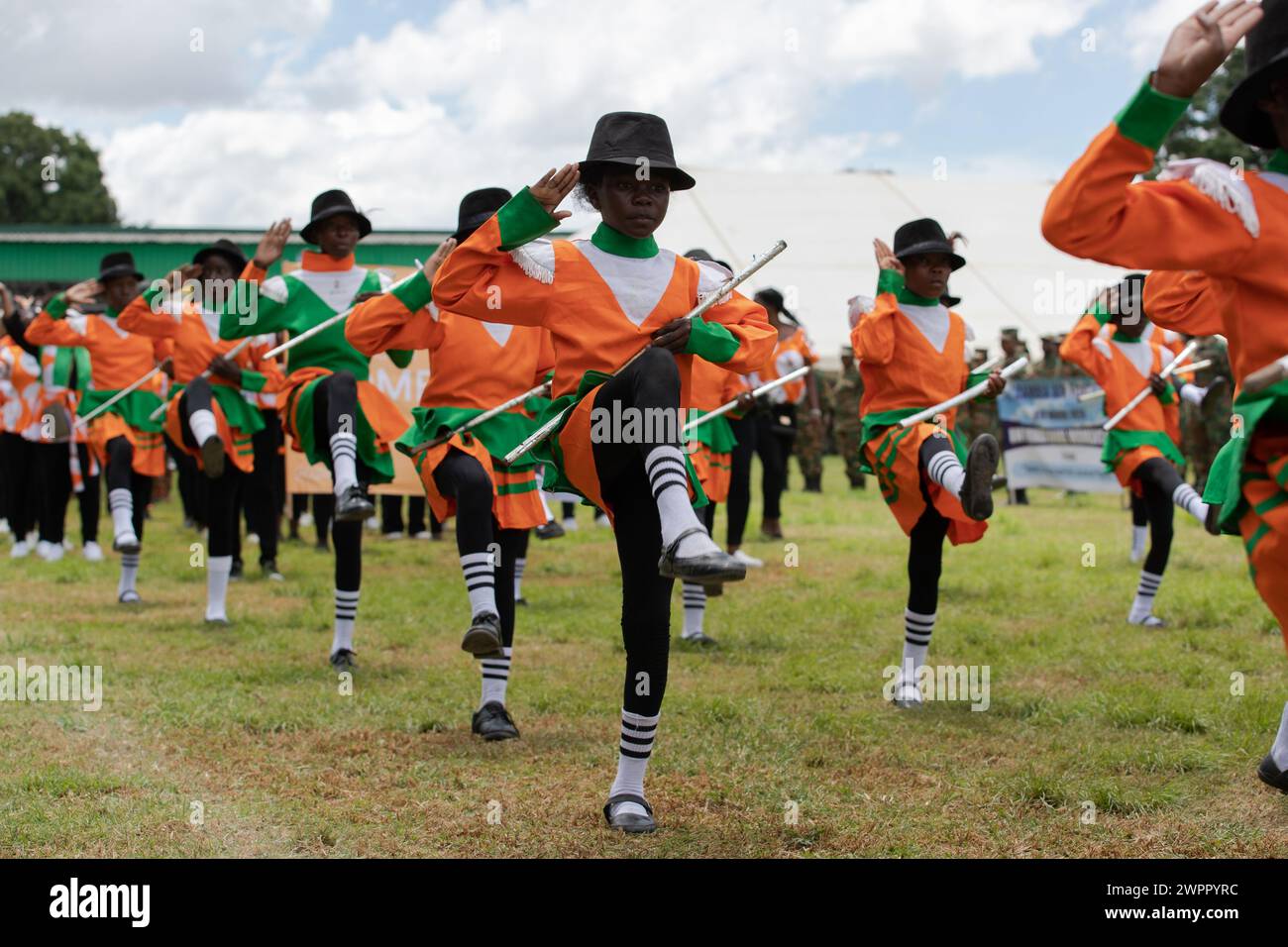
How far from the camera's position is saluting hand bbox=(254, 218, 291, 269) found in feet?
24.2

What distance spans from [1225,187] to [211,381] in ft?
24.5

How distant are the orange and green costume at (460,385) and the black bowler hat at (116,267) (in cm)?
483

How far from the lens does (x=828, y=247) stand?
95.1 feet

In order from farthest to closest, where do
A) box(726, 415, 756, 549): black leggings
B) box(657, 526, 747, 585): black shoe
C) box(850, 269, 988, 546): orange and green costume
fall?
1. box(726, 415, 756, 549): black leggings
2. box(850, 269, 988, 546): orange and green costume
3. box(657, 526, 747, 585): black shoe

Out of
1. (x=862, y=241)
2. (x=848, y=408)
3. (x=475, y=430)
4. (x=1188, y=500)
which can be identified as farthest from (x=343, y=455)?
Result: (x=862, y=241)

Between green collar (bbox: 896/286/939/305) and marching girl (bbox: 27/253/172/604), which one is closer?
green collar (bbox: 896/286/939/305)

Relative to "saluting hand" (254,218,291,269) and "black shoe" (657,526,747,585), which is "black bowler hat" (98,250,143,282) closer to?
"saluting hand" (254,218,291,269)

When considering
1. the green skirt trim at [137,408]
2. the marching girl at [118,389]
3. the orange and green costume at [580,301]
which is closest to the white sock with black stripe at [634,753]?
the orange and green costume at [580,301]

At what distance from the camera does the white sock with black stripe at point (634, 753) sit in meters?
4.95

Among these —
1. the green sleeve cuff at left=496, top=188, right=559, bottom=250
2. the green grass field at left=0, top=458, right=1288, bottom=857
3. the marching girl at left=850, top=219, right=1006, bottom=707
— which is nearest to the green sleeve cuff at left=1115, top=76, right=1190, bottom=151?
the green sleeve cuff at left=496, top=188, right=559, bottom=250

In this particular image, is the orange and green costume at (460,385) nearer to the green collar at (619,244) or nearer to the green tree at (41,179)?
the green collar at (619,244)

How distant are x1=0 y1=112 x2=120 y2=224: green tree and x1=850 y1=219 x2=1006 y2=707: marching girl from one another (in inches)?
2194

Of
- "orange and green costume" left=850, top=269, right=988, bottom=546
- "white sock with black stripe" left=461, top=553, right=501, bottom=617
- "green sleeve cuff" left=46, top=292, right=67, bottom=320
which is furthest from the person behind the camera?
"green sleeve cuff" left=46, top=292, right=67, bottom=320
